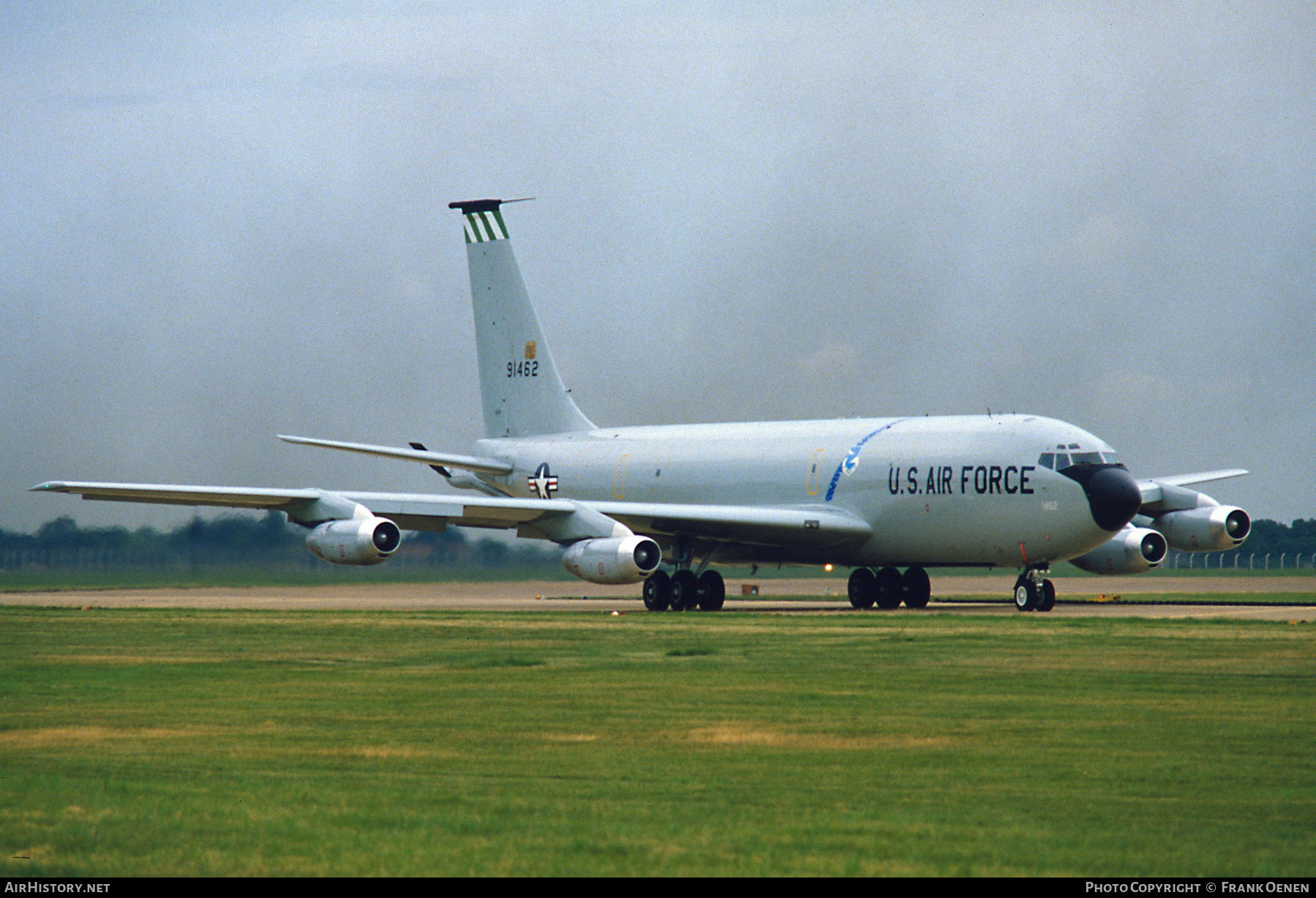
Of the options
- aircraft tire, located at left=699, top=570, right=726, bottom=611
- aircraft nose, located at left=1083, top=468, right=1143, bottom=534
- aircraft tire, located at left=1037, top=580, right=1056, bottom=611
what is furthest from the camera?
aircraft tire, located at left=699, top=570, right=726, bottom=611

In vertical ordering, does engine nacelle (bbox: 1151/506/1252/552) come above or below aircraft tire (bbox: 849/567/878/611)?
above

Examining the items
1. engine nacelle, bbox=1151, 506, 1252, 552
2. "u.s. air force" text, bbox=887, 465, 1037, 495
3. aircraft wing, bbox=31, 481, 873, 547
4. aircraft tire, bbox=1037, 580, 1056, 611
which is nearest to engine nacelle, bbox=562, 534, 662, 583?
aircraft wing, bbox=31, 481, 873, 547

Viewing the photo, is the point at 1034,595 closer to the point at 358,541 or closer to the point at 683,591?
the point at 683,591

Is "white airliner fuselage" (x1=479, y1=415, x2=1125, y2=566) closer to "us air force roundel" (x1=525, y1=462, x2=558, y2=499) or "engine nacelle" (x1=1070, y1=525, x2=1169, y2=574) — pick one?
"us air force roundel" (x1=525, y1=462, x2=558, y2=499)

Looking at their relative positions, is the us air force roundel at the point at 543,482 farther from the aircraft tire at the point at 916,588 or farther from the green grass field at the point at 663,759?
→ the green grass field at the point at 663,759

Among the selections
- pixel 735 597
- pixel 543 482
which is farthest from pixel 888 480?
pixel 543 482

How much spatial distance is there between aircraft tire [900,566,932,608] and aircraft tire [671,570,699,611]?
15.6ft

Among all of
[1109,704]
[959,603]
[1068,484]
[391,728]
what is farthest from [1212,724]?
[959,603]

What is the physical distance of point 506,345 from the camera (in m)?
47.7

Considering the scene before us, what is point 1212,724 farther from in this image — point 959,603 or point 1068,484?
point 959,603

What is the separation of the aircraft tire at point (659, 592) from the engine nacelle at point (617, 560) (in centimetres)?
262

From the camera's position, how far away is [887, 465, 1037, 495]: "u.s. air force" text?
3297cm

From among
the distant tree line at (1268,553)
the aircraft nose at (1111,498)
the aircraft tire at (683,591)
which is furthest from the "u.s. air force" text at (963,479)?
the distant tree line at (1268,553)
